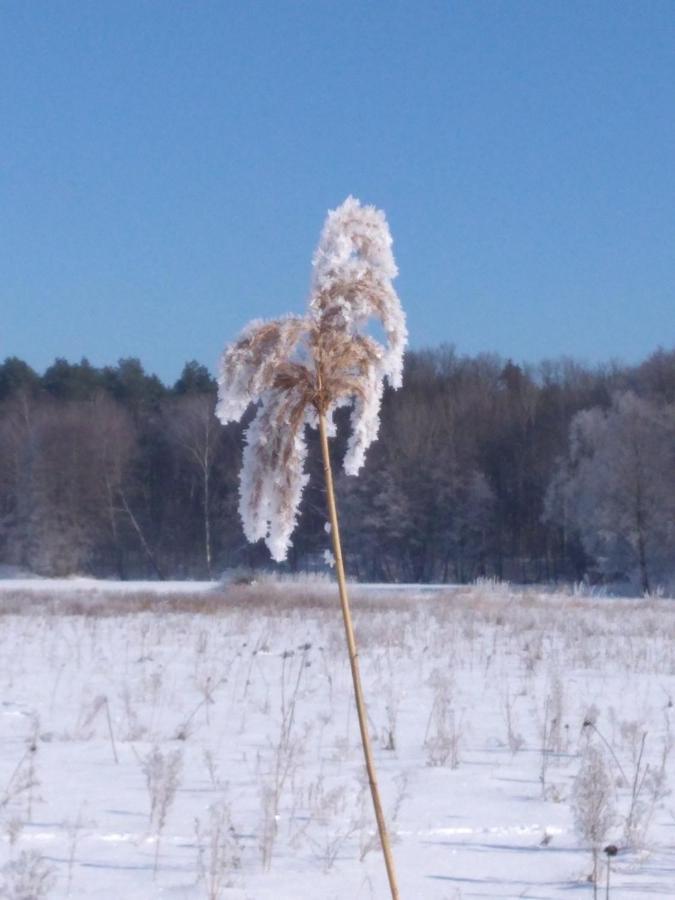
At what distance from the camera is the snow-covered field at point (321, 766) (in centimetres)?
494

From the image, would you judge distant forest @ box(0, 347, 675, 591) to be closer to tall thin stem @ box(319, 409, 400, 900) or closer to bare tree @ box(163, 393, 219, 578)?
bare tree @ box(163, 393, 219, 578)

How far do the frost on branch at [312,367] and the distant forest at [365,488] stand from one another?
5081 cm

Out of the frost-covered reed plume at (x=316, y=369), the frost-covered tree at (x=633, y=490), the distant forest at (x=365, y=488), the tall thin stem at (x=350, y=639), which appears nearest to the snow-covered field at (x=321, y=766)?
the tall thin stem at (x=350, y=639)

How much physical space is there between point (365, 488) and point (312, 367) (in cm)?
5636

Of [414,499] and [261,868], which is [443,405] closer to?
[414,499]

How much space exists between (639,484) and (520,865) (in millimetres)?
44967

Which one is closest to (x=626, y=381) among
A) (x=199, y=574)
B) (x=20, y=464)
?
(x=199, y=574)

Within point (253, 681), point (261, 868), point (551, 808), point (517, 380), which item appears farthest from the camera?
point (517, 380)

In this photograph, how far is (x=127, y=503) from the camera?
216 feet

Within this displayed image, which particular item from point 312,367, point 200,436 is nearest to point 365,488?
point 200,436

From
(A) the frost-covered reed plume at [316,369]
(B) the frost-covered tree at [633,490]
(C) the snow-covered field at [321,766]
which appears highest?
(B) the frost-covered tree at [633,490]

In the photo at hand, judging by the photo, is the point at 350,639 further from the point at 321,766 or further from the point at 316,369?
the point at 321,766

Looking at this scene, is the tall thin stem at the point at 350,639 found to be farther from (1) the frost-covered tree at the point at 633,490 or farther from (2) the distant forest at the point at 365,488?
(2) the distant forest at the point at 365,488

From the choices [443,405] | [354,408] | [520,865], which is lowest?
[520,865]
